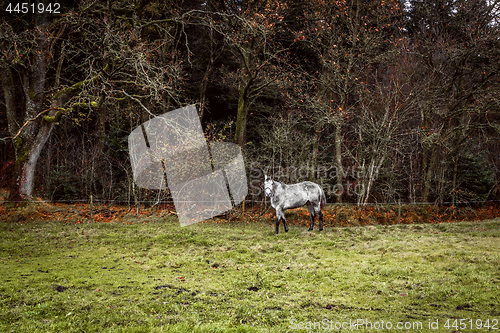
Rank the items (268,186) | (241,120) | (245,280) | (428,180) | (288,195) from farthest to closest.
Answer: (428,180) < (241,120) < (288,195) < (268,186) < (245,280)

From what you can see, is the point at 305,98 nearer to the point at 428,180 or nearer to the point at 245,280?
the point at 428,180

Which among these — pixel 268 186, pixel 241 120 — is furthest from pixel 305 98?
pixel 268 186

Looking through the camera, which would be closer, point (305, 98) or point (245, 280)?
point (245, 280)

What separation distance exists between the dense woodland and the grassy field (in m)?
4.92

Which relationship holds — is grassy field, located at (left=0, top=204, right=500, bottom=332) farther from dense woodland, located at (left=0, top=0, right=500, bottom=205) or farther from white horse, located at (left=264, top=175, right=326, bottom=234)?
dense woodland, located at (left=0, top=0, right=500, bottom=205)

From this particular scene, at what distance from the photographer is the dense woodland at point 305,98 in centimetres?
1401

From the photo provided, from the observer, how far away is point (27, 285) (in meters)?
5.75

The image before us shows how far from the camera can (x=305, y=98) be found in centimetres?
1747

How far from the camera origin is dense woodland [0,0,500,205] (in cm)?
1401

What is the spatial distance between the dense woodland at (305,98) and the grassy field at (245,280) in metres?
4.92

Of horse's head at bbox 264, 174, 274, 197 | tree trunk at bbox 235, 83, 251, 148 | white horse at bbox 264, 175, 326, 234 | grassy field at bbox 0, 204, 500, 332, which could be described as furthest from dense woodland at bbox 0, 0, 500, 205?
grassy field at bbox 0, 204, 500, 332

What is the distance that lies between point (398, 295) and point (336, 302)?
111 centimetres

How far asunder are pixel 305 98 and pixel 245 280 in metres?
12.9

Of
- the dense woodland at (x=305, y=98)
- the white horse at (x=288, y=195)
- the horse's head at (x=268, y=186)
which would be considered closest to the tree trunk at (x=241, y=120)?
the dense woodland at (x=305, y=98)
